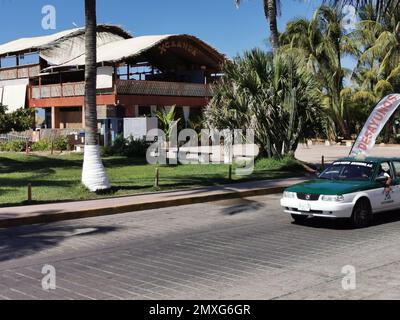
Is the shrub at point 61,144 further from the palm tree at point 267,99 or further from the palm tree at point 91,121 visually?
the palm tree at point 91,121

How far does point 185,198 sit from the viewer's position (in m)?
15.3

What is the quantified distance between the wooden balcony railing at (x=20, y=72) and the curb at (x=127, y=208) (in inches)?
1222

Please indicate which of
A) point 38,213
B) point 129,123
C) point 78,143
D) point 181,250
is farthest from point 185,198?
point 129,123

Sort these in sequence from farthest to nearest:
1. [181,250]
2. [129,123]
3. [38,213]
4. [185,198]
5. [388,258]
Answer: [129,123] → [185,198] → [38,213] → [181,250] → [388,258]

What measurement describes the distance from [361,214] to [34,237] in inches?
251

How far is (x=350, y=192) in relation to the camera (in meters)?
11.2

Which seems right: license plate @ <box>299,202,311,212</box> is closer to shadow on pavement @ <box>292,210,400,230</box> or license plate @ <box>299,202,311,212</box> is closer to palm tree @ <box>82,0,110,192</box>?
shadow on pavement @ <box>292,210,400,230</box>

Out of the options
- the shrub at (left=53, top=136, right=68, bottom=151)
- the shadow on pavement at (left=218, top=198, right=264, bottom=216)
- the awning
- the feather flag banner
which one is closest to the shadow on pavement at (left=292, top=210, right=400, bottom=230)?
the shadow on pavement at (left=218, top=198, right=264, bottom=216)

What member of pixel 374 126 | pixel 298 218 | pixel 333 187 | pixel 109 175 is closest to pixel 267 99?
pixel 374 126

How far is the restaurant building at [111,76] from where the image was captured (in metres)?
38.2

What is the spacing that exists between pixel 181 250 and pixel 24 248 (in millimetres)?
2710

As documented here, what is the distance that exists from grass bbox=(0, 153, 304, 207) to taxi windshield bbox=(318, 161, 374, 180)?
239 inches

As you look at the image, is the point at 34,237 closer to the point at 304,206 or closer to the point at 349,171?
the point at 304,206
